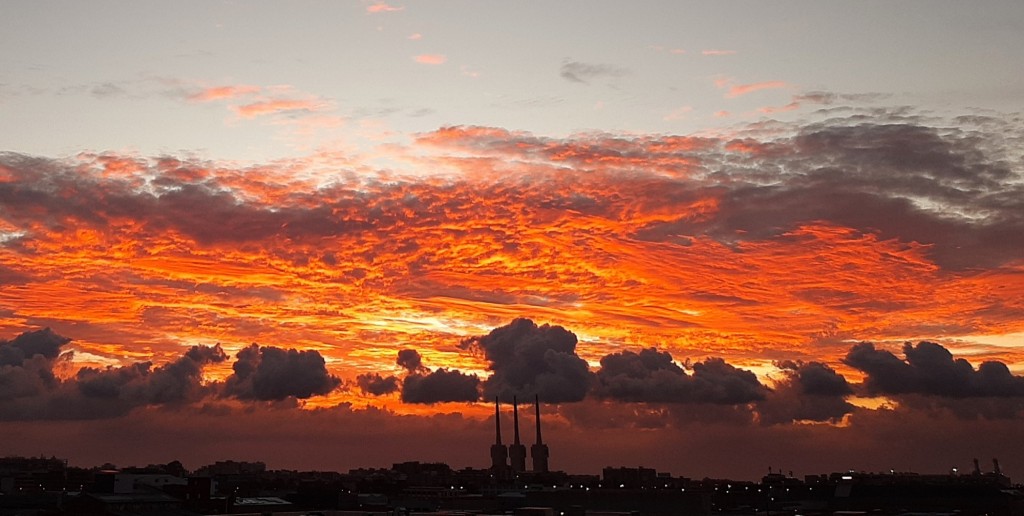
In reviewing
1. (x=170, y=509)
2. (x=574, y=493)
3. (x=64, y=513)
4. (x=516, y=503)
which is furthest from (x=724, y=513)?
(x=64, y=513)

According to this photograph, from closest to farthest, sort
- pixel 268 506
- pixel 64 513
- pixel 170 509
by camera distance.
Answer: pixel 64 513 → pixel 170 509 → pixel 268 506

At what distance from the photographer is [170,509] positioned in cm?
13512

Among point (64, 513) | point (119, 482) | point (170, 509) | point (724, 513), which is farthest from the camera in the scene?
point (724, 513)

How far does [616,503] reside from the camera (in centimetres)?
18275

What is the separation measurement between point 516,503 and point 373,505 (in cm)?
3060

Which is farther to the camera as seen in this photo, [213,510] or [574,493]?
[574,493]

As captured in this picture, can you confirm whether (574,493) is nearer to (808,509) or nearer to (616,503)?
(616,503)

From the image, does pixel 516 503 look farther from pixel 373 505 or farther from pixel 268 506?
pixel 268 506

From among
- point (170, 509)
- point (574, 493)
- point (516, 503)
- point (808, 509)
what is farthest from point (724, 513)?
point (170, 509)

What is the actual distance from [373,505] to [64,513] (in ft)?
261

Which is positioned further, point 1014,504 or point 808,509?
point 808,509

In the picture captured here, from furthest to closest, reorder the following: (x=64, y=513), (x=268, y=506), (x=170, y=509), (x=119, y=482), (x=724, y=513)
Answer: (x=724, y=513), (x=119, y=482), (x=268, y=506), (x=170, y=509), (x=64, y=513)

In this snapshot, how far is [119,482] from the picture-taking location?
573 feet

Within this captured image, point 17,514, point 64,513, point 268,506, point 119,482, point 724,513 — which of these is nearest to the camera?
point 64,513
